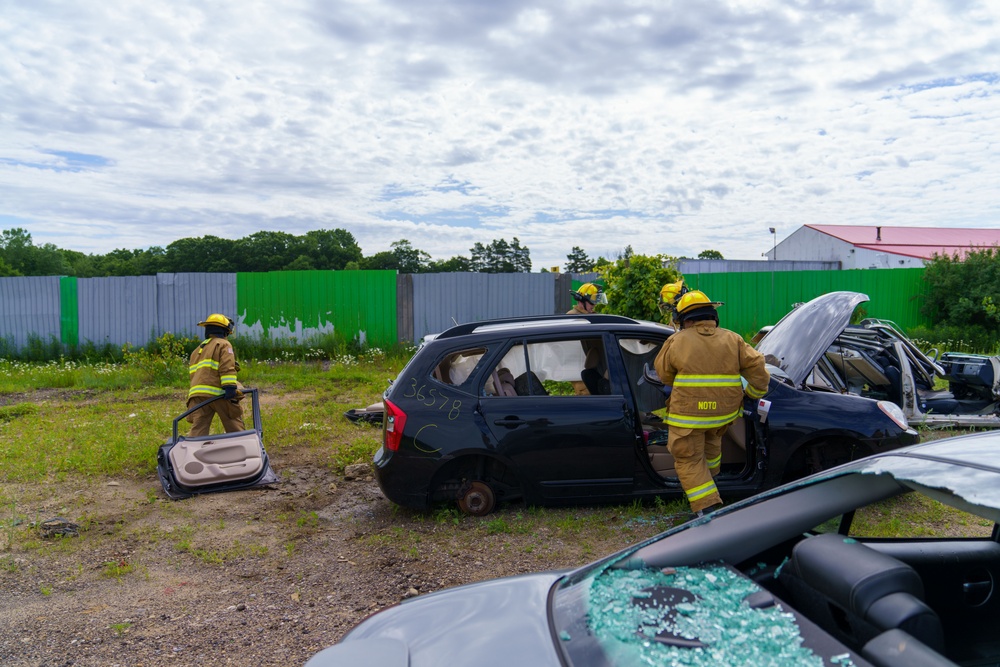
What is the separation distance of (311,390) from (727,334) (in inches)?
326

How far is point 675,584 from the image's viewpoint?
6.46ft

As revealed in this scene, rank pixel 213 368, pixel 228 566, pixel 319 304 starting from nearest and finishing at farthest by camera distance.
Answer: pixel 228 566
pixel 213 368
pixel 319 304

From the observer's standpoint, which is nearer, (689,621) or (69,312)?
(689,621)

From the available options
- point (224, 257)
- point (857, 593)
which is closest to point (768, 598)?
point (857, 593)

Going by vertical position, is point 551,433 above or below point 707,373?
below

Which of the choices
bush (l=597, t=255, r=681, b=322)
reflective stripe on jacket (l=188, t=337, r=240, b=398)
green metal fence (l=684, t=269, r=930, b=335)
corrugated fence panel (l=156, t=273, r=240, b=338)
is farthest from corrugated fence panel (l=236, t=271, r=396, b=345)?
reflective stripe on jacket (l=188, t=337, r=240, b=398)

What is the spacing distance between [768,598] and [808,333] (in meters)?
4.42

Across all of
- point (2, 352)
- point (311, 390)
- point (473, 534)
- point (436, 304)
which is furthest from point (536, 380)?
point (2, 352)

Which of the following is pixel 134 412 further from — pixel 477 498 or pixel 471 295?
pixel 471 295

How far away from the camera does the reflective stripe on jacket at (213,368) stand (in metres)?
6.76

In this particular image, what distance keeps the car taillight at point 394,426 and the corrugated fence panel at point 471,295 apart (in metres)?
9.88

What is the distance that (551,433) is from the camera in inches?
196

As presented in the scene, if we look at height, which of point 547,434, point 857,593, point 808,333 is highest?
point 808,333

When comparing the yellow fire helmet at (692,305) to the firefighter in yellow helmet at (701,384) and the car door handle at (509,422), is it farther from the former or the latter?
the car door handle at (509,422)
